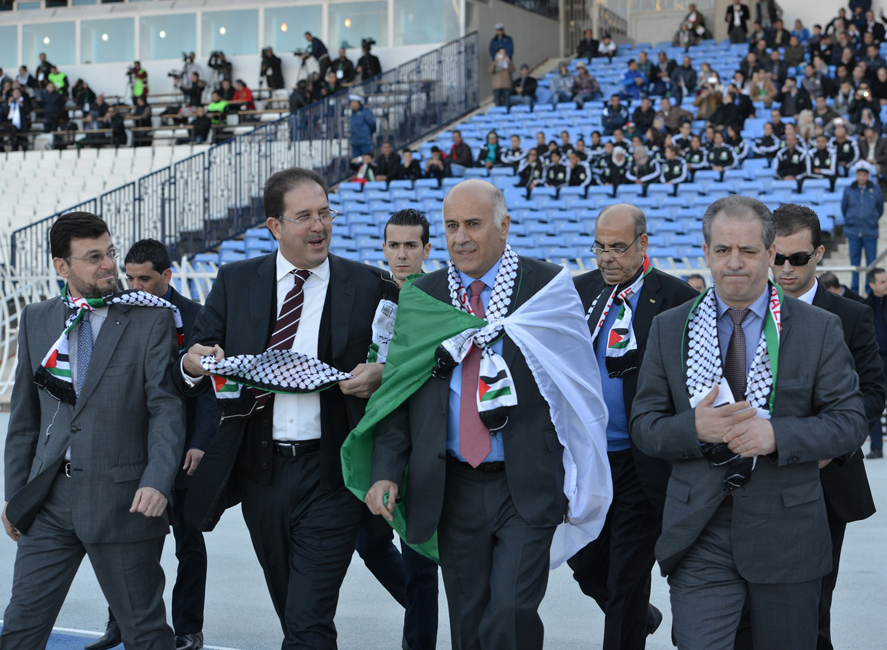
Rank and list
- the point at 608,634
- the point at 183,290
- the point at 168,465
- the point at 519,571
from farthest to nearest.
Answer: the point at 183,290 → the point at 608,634 → the point at 168,465 → the point at 519,571

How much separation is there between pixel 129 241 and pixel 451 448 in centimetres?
1432

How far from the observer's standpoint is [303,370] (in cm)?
355

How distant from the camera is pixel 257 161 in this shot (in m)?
18.9

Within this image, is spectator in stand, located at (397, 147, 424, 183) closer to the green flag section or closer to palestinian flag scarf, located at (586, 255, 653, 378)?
palestinian flag scarf, located at (586, 255, 653, 378)

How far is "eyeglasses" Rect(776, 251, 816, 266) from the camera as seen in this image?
12.2ft

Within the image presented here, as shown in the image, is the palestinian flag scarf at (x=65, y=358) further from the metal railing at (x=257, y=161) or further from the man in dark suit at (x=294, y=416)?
the metal railing at (x=257, y=161)

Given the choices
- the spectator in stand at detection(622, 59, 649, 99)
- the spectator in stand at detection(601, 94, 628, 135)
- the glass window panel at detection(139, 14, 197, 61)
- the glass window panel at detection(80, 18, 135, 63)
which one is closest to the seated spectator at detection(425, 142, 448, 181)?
the spectator in stand at detection(601, 94, 628, 135)

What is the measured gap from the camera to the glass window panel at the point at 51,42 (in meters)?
26.9

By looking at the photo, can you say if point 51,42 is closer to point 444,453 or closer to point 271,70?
point 271,70

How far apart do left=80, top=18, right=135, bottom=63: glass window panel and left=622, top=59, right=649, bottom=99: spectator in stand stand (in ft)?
42.4

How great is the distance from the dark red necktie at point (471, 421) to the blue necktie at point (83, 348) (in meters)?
1.32

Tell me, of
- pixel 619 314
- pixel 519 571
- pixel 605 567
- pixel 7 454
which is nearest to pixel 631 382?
pixel 619 314

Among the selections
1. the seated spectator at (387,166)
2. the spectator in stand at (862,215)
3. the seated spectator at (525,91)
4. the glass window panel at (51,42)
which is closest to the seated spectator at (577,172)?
the seated spectator at (387,166)

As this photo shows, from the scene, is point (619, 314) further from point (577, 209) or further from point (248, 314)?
point (577, 209)
